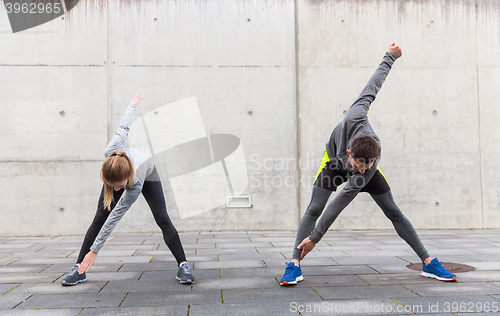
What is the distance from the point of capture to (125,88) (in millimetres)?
6535

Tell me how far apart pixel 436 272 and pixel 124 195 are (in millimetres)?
2697

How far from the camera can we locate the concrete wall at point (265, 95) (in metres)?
6.40

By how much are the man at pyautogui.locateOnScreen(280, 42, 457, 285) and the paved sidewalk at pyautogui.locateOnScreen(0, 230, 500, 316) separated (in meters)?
0.23

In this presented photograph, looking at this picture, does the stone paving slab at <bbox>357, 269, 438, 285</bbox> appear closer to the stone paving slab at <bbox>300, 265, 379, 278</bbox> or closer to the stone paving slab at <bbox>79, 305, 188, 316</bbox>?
the stone paving slab at <bbox>300, 265, 379, 278</bbox>

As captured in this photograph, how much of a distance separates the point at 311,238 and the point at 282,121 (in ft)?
13.2

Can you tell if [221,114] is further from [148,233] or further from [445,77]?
[445,77]

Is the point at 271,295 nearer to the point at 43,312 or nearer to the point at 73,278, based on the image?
the point at 43,312

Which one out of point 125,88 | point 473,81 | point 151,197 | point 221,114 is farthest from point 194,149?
point 473,81

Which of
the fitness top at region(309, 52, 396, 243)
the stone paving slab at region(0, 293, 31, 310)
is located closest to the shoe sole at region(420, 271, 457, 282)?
the fitness top at region(309, 52, 396, 243)

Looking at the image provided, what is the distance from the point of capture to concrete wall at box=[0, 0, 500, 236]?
640cm

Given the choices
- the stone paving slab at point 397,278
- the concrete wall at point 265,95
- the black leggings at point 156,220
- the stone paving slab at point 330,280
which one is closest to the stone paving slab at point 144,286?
the black leggings at point 156,220

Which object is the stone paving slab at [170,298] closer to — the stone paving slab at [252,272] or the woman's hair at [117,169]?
the stone paving slab at [252,272]

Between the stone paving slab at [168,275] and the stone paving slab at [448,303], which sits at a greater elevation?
the stone paving slab at [448,303]

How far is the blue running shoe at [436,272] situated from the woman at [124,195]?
2.02 meters
